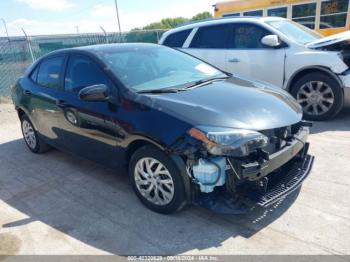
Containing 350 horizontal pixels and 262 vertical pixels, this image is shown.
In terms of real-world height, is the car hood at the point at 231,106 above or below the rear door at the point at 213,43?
below

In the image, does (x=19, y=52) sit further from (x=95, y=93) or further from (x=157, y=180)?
(x=157, y=180)

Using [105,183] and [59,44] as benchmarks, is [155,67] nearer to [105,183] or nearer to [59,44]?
[105,183]

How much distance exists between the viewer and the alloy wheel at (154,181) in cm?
299

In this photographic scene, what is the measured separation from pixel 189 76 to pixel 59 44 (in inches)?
384

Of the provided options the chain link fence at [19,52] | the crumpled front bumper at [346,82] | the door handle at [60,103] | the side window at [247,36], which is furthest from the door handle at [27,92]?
the chain link fence at [19,52]

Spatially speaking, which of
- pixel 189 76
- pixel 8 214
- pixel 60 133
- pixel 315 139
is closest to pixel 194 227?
pixel 189 76

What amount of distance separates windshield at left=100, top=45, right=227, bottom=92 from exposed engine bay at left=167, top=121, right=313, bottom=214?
1017 mm

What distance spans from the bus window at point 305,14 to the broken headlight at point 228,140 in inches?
355

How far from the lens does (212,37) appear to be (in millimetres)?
6664

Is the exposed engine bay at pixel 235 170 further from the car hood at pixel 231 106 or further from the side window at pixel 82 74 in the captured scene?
the side window at pixel 82 74

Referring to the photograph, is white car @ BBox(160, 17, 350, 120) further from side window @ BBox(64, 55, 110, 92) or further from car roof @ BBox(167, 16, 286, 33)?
side window @ BBox(64, 55, 110, 92)

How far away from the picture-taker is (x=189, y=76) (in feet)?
12.5

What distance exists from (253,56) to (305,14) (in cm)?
544

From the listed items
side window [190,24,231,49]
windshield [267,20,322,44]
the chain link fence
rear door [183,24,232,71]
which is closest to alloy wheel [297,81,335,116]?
windshield [267,20,322,44]
